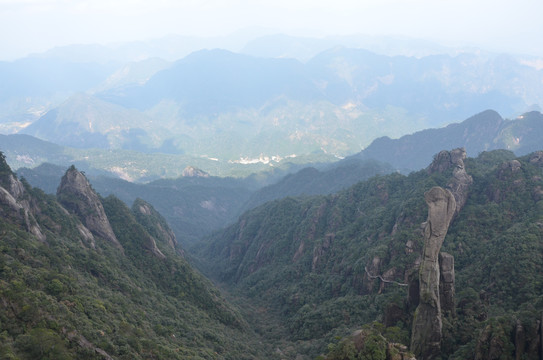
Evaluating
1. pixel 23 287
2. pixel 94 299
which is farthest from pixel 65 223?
pixel 23 287

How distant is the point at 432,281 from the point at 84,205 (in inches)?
3003

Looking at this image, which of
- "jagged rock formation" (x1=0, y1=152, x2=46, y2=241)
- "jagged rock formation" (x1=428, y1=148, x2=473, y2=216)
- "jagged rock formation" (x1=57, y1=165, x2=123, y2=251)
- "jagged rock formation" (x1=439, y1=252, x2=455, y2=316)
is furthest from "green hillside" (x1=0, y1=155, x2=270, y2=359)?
"jagged rock formation" (x1=428, y1=148, x2=473, y2=216)

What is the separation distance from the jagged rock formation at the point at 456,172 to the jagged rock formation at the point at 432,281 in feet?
140

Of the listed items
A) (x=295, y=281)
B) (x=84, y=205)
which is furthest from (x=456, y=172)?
(x=84, y=205)

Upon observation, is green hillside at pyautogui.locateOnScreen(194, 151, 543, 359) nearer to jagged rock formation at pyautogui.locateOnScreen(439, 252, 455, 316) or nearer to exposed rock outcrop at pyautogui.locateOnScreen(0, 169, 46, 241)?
jagged rock formation at pyautogui.locateOnScreen(439, 252, 455, 316)

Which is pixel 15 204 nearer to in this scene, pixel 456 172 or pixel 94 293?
pixel 94 293

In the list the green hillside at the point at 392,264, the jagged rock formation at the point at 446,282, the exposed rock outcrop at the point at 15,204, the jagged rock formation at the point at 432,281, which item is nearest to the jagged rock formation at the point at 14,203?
the exposed rock outcrop at the point at 15,204

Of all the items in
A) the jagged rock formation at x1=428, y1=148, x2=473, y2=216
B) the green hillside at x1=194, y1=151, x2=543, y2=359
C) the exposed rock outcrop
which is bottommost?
the green hillside at x1=194, y1=151, x2=543, y2=359

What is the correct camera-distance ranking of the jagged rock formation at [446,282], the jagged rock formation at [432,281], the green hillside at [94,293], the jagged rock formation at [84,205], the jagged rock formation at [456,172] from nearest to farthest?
the green hillside at [94,293]
the jagged rock formation at [432,281]
the jagged rock formation at [446,282]
the jagged rock formation at [456,172]
the jagged rock formation at [84,205]

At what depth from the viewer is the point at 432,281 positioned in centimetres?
4531

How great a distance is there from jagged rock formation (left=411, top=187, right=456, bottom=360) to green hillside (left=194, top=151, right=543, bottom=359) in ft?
6.44

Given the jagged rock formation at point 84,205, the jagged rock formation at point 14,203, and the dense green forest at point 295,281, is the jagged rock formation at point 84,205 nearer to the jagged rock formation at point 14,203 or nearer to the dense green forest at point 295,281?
the dense green forest at point 295,281

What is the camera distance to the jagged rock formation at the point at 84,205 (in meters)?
90.6

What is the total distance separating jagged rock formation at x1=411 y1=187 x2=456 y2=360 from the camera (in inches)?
1741
